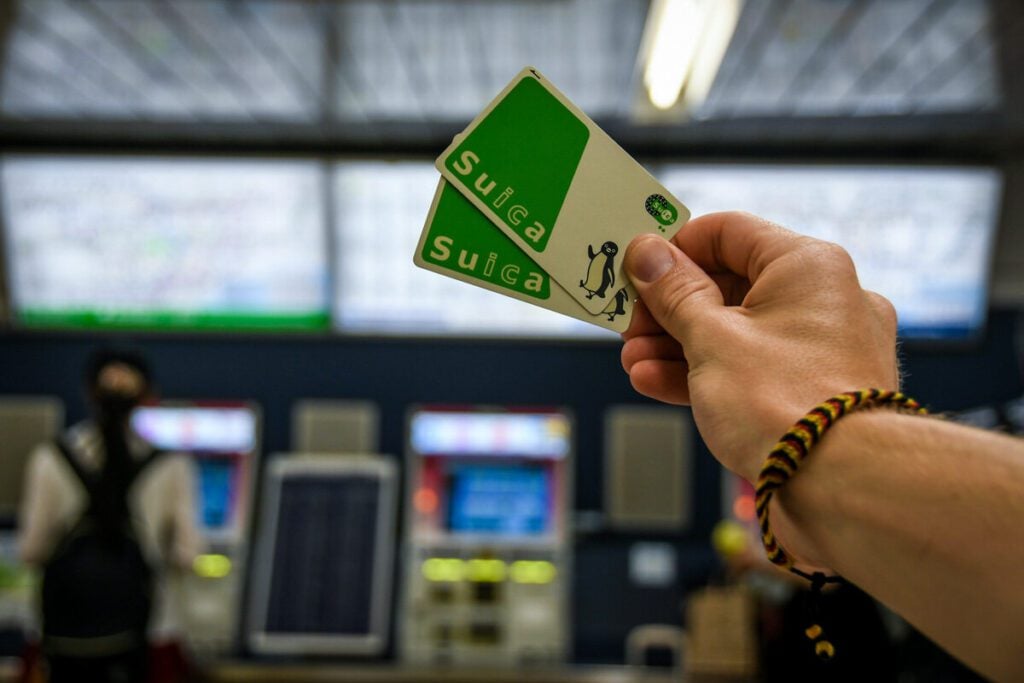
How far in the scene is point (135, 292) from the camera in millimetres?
5348

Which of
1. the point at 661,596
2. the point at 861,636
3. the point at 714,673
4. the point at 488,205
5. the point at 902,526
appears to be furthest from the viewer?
the point at 661,596

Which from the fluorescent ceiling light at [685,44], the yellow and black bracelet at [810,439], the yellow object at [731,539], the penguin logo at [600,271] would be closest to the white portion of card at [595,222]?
the penguin logo at [600,271]

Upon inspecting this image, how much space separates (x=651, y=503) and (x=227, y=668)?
2.60 m

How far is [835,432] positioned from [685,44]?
3.02 meters

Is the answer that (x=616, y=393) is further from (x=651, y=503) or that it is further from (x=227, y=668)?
(x=227, y=668)

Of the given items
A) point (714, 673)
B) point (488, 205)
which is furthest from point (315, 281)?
point (488, 205)

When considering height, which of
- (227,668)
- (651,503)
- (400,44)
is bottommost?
(227,668)

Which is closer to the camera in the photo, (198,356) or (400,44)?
(400,44)

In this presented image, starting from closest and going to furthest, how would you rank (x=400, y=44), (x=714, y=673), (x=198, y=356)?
1. (x=400, y=44)
2. (x=714, y=673)
3. (x=198, y=356)

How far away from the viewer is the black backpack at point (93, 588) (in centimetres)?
305

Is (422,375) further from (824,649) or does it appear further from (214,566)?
(824,649)

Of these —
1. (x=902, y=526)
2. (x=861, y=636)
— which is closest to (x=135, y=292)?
(x=861, y=636)

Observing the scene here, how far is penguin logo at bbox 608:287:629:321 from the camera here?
104 cm

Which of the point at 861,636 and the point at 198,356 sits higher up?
the point at 198,356
